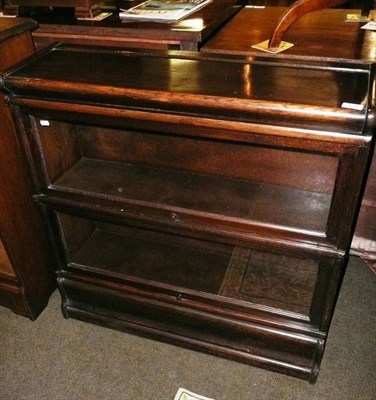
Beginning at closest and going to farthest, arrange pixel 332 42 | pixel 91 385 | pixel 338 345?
pixel 332 42
pixel 91 385
pixel 338 345

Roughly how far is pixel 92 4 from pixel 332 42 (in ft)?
2.58

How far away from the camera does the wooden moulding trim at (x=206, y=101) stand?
87cm

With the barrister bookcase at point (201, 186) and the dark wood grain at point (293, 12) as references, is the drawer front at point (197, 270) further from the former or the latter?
the dark wood grain at point (293, 12)

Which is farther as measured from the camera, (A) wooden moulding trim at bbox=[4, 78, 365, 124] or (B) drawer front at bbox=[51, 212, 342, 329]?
(B) drawer front at bbox=[51, 212, 342, 329]

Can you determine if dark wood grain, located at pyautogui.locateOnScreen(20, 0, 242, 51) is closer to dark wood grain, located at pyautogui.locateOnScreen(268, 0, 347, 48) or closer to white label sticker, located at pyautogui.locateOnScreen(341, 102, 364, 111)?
dark wood grain, located at pyautogui.locateOnScreen(268, 0, 347, 48)

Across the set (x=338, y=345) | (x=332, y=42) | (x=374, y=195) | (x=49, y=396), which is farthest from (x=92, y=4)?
(x=338, y=345)

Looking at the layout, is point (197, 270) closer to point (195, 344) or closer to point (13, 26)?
point (195, 344)

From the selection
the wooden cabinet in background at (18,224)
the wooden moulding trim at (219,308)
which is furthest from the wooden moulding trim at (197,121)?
the wooden moulding trim at (219,308)

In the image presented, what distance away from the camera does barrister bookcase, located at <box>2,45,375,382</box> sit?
3.15 feet

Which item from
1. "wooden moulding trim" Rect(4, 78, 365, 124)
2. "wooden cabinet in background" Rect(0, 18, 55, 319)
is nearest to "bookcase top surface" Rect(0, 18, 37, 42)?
"wooden cabinet in background" Rect(0, 18, 55, 319)

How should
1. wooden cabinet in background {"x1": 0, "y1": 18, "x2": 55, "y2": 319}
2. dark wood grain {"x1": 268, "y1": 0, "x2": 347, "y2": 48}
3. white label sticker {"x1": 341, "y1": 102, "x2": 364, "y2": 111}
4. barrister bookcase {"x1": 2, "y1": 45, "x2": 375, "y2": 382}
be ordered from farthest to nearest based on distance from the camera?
1. wooden cabinet in background {"x1": 0, "y1": 18, "x2": 55, "y2": 319}
2. dark wood grain {"x1": 268, "y1": 0, "x2": 347, "y2": 48}
3. barrister bookcase {"x1": 2, "y1": 45, "x2": 375, "y2": 382}
4. white label sticker {"x1": 341, "y1": 102, "x2": 364, "y2": 111}

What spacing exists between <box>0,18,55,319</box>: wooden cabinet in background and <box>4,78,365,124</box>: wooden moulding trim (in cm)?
25

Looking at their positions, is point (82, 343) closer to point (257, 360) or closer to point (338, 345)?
point (257, 360)

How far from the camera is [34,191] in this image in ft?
4.33
